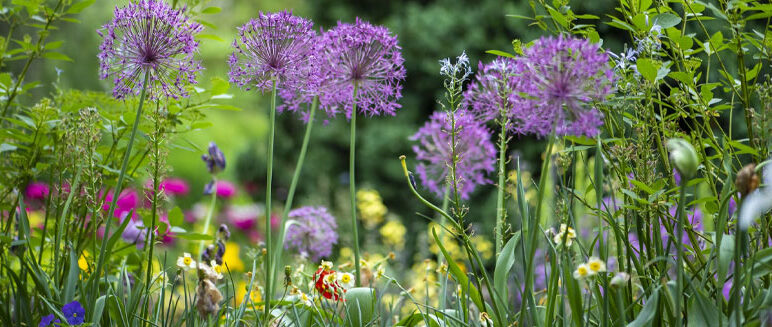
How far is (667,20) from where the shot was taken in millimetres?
1427

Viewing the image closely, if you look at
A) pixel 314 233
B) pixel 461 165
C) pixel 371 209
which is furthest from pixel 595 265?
pixel 371 209

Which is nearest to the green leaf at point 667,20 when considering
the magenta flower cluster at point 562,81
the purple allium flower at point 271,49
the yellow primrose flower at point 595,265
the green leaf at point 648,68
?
the green leaf at point 648,68

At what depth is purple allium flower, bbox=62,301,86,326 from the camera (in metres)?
1.51

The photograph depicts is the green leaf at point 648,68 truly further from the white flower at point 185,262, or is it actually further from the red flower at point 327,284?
the white flower at point 185,262

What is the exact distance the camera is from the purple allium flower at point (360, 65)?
5.31 ft

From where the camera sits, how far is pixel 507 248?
155 centimetres

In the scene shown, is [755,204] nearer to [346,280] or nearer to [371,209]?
[346,280]

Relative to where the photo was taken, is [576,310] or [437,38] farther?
[437,38]

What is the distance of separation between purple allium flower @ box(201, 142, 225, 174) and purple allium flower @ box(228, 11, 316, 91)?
0.88 m

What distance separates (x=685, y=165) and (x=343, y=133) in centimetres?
615

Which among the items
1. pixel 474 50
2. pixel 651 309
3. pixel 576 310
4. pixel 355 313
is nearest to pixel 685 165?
pixel 651 309

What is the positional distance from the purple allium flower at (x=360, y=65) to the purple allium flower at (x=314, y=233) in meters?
0.92

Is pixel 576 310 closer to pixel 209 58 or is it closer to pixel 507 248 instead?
pixel 507 248

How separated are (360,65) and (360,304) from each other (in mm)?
612
